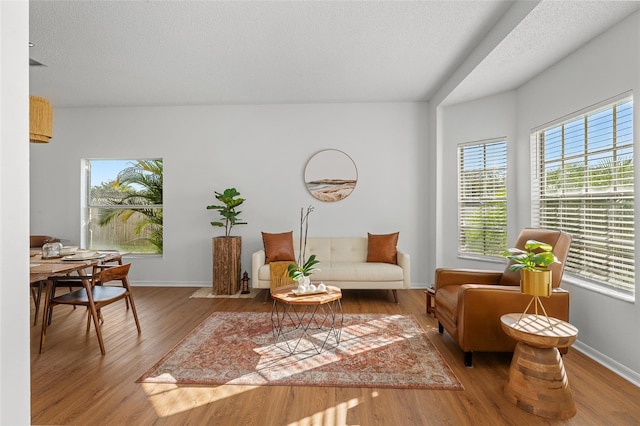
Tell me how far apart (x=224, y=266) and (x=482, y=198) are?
3.66 m

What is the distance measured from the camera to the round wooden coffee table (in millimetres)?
2752

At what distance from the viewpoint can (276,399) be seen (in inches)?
81.7

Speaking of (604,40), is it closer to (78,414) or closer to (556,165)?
(556,165)

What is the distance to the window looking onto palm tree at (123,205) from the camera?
5367mm

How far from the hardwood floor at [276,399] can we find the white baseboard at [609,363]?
0.22 feet

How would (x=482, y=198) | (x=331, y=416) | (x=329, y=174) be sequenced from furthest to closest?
(x=329, y=174) → (x=482, y=198) → (x=331, y=416)

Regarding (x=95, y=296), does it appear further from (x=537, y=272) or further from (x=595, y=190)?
(x=595, y=190)

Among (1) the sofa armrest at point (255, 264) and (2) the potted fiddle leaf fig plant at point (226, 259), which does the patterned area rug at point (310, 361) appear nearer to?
(1) the sofa armrest at point (255, 264)

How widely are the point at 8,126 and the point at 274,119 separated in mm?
4426

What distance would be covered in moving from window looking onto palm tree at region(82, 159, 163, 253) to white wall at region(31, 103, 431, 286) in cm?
17

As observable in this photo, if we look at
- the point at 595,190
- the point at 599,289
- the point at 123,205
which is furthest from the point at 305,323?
the point at 123,205

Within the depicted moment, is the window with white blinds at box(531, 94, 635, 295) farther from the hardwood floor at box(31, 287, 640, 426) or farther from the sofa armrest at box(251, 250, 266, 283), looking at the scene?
the sofa armrest at box(251, 250, 266, 283)

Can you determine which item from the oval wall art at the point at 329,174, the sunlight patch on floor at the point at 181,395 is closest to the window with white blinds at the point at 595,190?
the oval wall art at the point at 329,174

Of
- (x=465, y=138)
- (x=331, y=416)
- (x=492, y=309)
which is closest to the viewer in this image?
(x=331, y=416)
